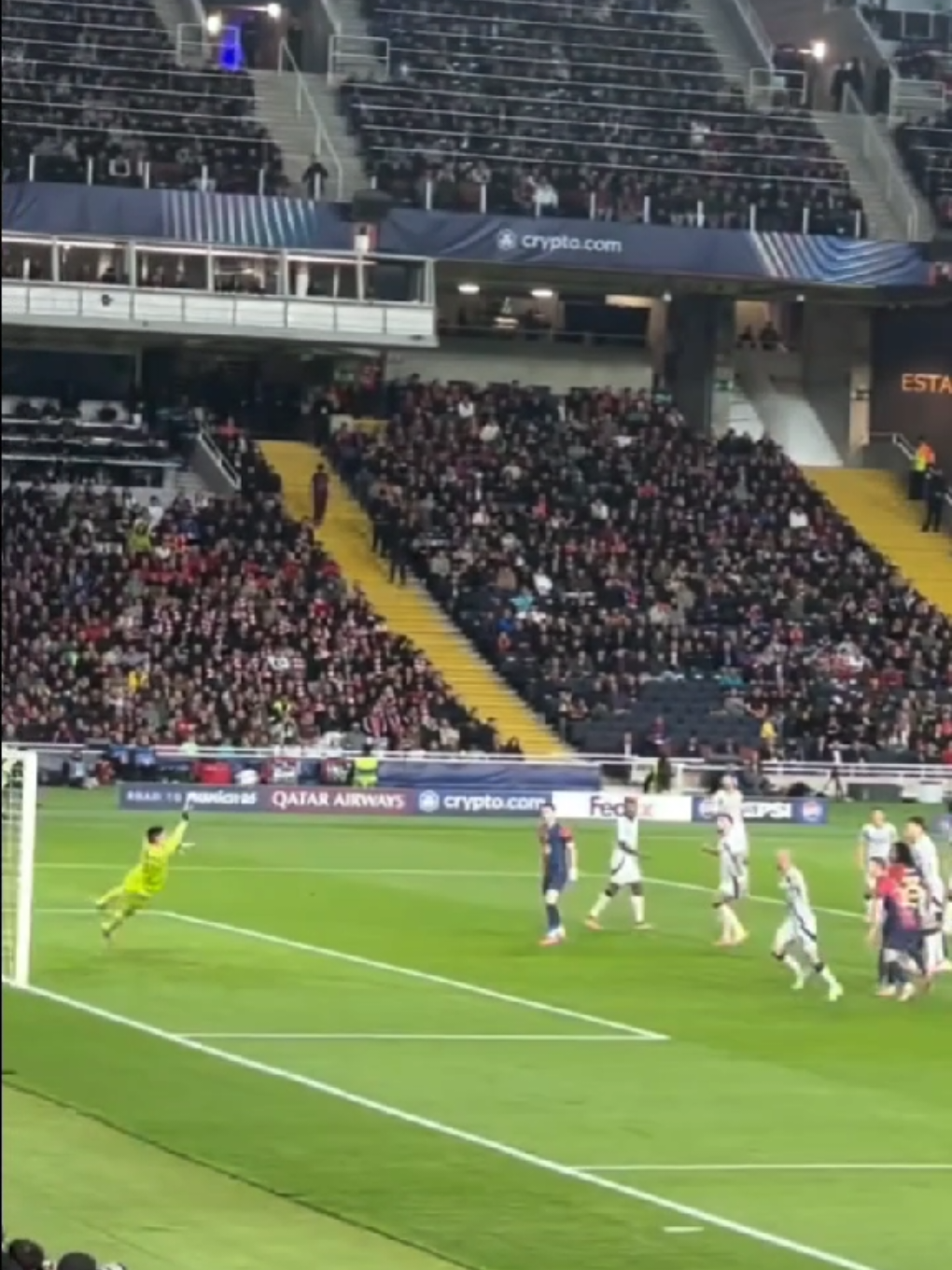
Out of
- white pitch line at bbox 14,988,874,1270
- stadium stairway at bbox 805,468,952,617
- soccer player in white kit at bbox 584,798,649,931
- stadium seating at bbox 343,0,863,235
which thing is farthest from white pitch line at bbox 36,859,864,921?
stadium seating at bbox 343,0,863,235

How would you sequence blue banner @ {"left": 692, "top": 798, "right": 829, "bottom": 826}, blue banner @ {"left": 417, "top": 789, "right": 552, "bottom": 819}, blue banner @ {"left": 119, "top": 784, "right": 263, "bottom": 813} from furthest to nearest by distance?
blue banner @ {"left": 692, "top": 798, "right": 829, "bottom": 826}, blue banner @ {"left": 417, "top": 789, "right": 552, "bottom": 819}, blue banner @ {"left": 119, "top": 784, "right": 263, "bottom": 813}

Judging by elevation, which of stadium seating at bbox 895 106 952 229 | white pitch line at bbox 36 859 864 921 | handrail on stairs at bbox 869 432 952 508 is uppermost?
stadium seating at bbox 895 106 952 229

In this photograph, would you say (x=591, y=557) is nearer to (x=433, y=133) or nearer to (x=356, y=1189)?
(x=433, y=133)

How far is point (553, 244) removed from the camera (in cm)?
4984

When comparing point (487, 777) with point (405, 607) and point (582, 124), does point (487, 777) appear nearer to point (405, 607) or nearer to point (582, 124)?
point (405, 607)

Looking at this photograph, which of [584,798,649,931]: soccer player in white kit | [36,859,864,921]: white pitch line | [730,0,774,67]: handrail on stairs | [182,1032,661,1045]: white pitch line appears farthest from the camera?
[730,0,774,67]: handrail on stairs

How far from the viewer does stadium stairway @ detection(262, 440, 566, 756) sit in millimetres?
45875

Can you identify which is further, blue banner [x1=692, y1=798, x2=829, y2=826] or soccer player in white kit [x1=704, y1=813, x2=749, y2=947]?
blue banner [x1=692, y1=798, x2=829, y2=826]

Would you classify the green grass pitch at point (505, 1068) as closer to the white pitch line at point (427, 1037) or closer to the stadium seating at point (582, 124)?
the white pitch line at point (427, 1037)

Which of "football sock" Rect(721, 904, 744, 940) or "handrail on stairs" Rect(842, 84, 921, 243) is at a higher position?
"handrail on stairs" Rect(842, 84, 921, 243)

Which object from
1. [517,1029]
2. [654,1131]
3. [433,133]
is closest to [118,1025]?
[517,1029]

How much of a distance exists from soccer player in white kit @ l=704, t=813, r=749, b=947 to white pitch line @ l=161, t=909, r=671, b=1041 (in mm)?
3682

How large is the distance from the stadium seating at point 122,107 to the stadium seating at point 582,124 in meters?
2.01

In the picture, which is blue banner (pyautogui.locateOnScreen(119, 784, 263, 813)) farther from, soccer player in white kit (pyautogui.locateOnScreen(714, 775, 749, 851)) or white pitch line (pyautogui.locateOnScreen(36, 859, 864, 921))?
soccer player in white kit (pyautogui.locateOnScreen(714, 775, 749, 851))
